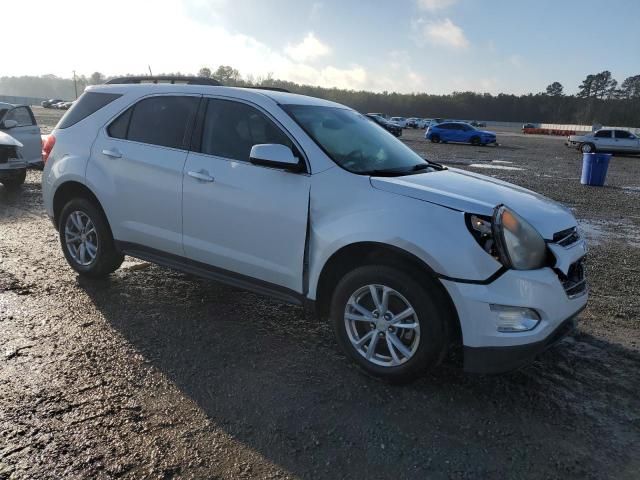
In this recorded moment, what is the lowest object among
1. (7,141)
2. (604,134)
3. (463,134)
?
(7,141)

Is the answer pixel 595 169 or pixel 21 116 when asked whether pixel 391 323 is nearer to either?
pixel 21 116

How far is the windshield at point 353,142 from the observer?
3.75 metres

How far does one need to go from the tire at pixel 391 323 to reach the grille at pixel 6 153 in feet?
29.4

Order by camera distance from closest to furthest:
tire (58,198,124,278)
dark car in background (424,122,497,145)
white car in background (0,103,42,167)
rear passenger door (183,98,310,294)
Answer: rear passenger door (183,98,310,294)
tire (58,198,124,278)
white car in background (0,103,42,167)
dark car in background (424,122,497,145)

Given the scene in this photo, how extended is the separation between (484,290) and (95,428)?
7.54 feet

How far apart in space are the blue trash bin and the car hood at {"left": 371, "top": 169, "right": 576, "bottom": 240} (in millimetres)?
12792

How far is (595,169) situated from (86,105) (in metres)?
14.3

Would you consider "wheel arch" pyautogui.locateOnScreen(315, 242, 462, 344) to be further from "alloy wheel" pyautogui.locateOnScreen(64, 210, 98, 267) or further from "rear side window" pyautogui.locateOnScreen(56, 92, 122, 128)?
"rear side window" pyautogui.locateOnScreen(56, 92, 122, 128)

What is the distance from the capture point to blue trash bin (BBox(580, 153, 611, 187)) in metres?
14.8

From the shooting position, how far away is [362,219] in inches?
129

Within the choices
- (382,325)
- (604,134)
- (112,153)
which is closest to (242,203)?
(382,325)

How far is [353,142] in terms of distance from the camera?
13.2ft

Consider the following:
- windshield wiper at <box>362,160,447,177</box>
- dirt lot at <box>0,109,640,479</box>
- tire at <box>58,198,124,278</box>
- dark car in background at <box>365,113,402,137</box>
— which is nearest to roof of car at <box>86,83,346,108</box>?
dark car in background at <box>365,113,402,137</box>

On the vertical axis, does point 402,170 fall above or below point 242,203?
above
